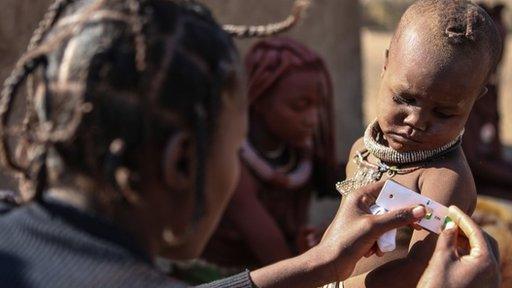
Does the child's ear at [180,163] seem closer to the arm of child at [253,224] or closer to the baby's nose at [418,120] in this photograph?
the baby's nose at [418,120]

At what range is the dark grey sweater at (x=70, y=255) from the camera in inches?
72.7

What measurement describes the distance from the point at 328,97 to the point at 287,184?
1.90 feet

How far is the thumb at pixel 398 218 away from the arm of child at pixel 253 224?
2.51 meters

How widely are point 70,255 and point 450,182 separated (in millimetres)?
1209

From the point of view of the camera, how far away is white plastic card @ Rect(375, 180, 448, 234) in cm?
254

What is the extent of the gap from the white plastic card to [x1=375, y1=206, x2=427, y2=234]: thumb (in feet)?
0.07

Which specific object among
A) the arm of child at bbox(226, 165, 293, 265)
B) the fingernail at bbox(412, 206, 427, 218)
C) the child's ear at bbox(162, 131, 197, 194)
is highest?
the child's ear at bbox(162, 131, 197, 194)

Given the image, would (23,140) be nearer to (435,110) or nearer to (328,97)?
(435,110)

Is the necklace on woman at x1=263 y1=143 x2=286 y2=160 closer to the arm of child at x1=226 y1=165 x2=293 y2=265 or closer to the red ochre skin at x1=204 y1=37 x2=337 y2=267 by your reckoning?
the red ochre skin at x1=204 y1=37 x2=337 y2=267

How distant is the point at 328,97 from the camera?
556 centimetres

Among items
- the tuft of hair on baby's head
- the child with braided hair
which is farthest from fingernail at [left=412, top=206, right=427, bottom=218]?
the child with braided hair

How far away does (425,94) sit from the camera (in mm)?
2816

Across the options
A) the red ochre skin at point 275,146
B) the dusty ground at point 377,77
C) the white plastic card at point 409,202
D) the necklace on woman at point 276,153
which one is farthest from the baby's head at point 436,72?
the dusty ground at point 377,77

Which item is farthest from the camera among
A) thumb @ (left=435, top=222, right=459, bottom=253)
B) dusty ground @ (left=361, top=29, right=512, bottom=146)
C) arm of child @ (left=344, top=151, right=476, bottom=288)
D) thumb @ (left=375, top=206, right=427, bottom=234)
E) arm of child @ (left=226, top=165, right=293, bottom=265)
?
dusty ground @ (left=361, top=29, right=512, bottom=146)
